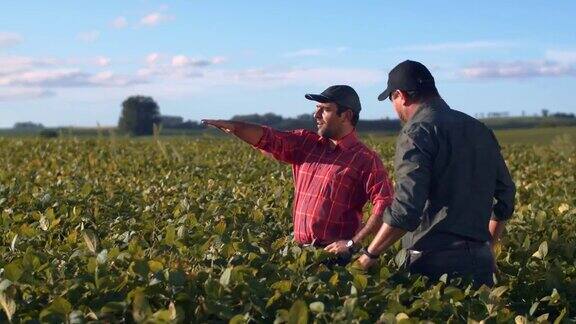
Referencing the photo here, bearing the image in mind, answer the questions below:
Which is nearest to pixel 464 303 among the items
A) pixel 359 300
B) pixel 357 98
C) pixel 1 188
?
pixel 359 300

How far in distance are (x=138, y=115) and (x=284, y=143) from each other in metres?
52.4

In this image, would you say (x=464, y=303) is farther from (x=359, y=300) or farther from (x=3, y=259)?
(x=3, y=259)

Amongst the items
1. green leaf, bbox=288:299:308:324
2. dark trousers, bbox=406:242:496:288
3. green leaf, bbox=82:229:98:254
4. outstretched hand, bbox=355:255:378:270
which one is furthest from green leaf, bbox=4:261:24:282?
dark trousers, bbox=406:242:496:288

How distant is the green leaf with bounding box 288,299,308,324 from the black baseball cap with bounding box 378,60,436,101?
172 centimetres

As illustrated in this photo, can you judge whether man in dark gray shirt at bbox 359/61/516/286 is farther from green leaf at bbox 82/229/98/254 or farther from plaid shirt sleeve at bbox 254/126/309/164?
green leaf at bbox 82/229/98/254

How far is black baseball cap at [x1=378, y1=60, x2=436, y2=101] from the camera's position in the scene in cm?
496

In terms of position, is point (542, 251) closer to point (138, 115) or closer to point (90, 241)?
point (90, 241)

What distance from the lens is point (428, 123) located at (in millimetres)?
4863

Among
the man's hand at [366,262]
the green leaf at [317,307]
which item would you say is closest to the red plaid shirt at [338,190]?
the man's hand at [366,262]

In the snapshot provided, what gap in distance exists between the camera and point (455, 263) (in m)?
5.04

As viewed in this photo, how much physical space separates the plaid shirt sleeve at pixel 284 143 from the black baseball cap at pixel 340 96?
302mm

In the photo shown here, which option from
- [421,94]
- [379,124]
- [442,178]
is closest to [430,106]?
[421,94]

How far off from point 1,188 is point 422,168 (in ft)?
17.5

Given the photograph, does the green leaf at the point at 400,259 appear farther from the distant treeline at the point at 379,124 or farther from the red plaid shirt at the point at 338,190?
the distant treeline at the point at 379,124
